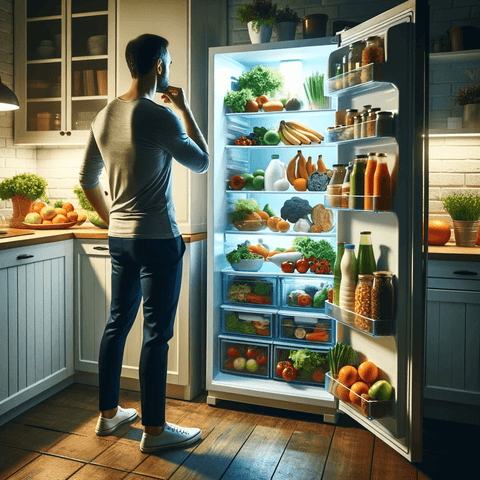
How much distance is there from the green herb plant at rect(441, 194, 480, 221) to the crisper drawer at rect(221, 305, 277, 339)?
114cm

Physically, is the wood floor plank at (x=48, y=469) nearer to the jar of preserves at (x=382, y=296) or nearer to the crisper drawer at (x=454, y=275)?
the jar of preserves at (x=382, y=296)

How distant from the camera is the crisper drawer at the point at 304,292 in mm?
2727

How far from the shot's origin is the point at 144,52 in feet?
6.66

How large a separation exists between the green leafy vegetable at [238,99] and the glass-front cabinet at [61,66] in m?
0.77

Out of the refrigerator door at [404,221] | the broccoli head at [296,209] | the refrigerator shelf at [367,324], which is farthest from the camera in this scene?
the broccoli head at [296,209]

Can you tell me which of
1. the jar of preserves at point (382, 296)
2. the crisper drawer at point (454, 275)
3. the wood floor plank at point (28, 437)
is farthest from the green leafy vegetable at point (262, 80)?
the wood floor plank at point (28, 437)

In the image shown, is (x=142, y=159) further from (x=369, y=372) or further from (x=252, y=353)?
(x=252, y=353)

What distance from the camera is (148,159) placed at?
203cm

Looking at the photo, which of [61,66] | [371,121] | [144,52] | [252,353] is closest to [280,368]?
[252,353]

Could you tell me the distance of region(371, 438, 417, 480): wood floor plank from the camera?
2062mm

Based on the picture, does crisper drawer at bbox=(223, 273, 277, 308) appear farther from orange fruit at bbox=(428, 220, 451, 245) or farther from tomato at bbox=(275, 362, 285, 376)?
orange fruit at bbox=(428, 220, 451, 245)

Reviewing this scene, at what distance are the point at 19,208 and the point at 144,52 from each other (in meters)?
1.65

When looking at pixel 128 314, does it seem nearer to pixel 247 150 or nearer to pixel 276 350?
pixel 276 350

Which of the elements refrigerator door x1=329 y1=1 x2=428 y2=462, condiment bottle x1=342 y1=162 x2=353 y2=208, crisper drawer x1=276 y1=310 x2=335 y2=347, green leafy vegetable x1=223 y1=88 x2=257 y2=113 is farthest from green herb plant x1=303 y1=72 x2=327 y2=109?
crisper drawer x1=276 y1=310 x2=335 y2=347
